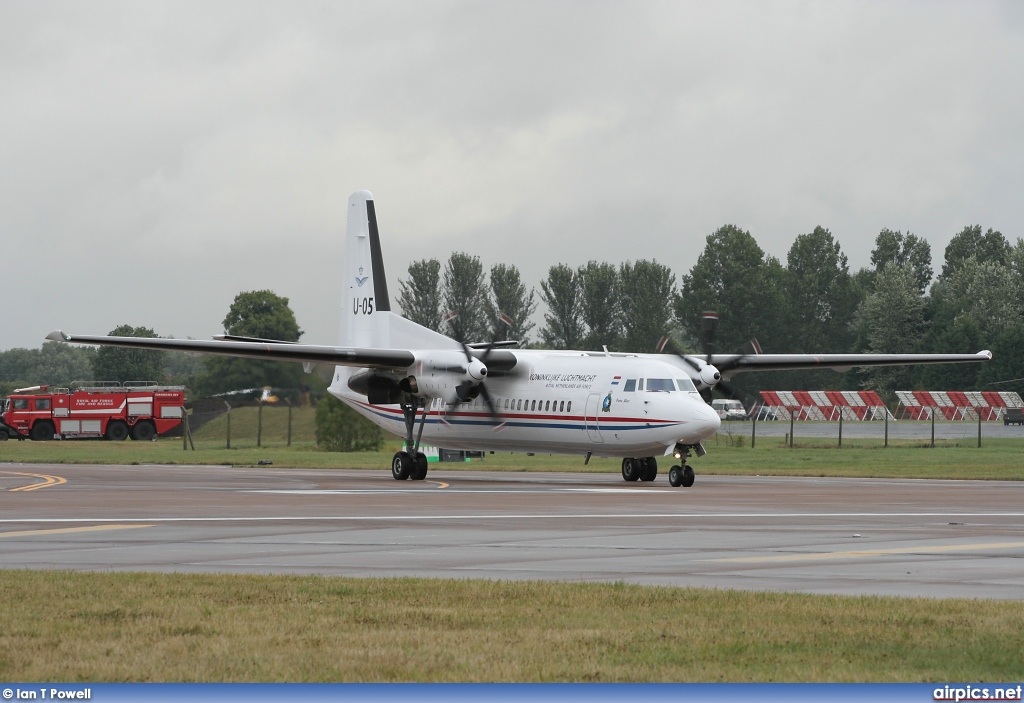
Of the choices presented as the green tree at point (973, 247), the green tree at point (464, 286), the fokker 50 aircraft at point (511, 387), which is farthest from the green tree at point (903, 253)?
the fokker 50 aircraft at point (511, 387)

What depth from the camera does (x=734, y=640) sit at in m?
9.07

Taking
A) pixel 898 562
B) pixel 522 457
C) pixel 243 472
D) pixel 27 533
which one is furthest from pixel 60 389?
pixel 898 562

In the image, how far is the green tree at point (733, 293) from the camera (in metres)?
112

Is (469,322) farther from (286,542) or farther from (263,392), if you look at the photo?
(286,542)

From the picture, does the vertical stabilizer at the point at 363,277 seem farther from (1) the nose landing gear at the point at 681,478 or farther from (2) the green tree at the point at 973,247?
(2) the green tree at the point at 973,247

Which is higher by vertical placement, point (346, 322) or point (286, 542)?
point (346, 322)

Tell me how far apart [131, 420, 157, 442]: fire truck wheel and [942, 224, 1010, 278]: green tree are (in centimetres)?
8635

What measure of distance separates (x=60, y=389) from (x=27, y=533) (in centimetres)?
6879

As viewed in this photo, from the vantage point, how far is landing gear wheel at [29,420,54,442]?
8000cm

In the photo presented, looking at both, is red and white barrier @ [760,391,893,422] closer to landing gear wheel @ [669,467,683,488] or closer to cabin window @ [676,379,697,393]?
cabin window @ [676,379,697,393]

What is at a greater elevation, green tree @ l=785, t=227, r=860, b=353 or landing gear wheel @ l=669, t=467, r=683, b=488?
green tree @ l=785, t=227, r=860, b=353

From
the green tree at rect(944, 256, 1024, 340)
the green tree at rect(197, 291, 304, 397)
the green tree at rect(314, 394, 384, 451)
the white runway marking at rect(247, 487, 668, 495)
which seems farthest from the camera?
the green tree at rect(944, 256, 1024, 340)

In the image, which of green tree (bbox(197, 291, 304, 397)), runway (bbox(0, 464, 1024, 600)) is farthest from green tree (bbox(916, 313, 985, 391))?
runway (bbox(0, 464, 1024, 600))

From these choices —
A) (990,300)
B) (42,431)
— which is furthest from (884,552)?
(990,300)
